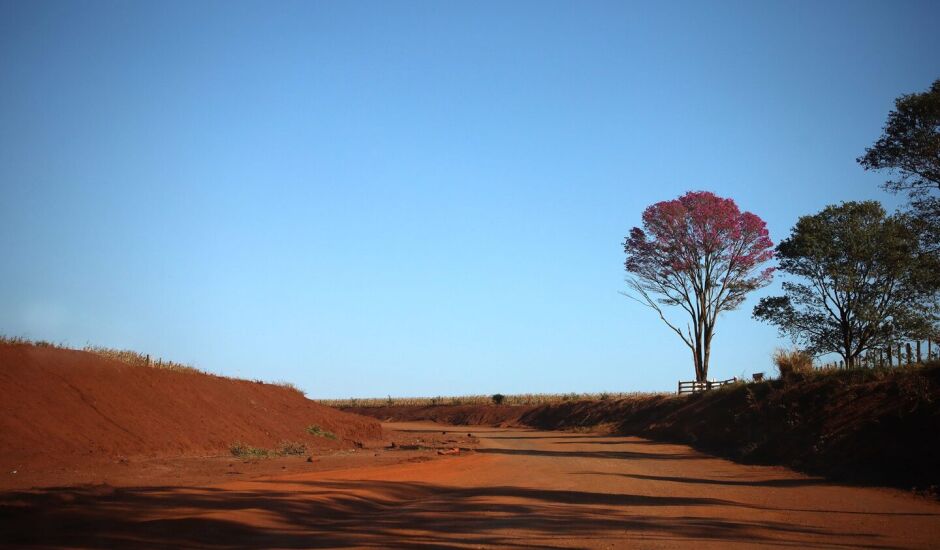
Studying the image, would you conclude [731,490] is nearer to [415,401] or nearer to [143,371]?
[143,371]

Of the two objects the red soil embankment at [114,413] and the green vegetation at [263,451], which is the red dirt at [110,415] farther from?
the green vegetation at [263,451]

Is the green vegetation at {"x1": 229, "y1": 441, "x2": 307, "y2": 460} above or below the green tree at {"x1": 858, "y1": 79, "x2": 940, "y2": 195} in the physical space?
below

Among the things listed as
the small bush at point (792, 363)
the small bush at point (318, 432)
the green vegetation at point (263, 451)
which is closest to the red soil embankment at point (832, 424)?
the small bush at point (792, 363)

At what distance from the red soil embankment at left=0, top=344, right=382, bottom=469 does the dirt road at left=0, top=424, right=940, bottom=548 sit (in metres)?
6.64

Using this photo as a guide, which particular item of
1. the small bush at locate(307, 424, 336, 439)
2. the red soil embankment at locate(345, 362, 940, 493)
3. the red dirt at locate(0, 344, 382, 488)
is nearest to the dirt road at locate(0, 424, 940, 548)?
the red soil embankment at locate(345, 362, 940, 493)

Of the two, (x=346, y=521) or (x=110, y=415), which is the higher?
(x=110, y=415)

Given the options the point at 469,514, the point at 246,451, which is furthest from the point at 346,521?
the point at 246,451

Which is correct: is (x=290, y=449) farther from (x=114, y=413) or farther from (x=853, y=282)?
(x=853, y=282)

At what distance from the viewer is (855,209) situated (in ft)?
123

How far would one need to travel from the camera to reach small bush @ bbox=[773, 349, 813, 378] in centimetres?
2762

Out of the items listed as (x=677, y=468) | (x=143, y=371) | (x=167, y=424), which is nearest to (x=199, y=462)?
(x=167, y=424)

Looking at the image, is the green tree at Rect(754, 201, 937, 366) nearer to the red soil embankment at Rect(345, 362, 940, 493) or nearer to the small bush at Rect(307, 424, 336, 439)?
the red soil embankment at Rect(345, 362, 940, 493)

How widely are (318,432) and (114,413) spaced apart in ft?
37.6

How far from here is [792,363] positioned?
95.1 feet
